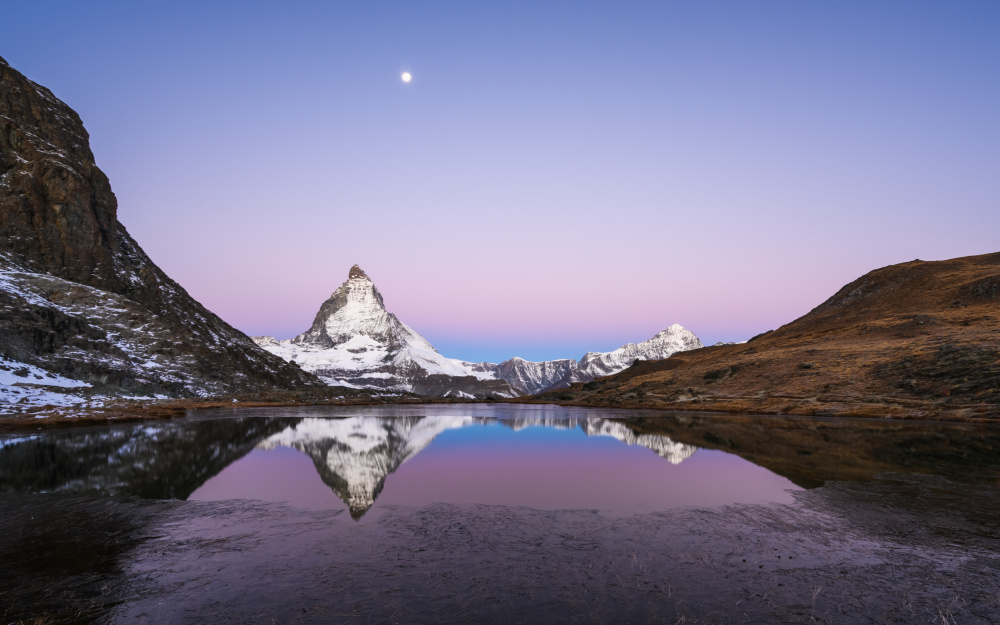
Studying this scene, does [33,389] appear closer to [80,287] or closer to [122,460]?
[80,287]

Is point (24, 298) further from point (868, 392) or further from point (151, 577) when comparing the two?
point (868, 392)

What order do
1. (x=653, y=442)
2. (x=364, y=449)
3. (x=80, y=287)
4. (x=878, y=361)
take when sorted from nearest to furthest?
(x=364, y=449)
(x=653, y=442)
(x=878, y=361)
(x=80, y=287)

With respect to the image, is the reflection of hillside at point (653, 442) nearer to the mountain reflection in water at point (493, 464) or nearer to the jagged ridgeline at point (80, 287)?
the mountain reflection in water at point (493, 464)

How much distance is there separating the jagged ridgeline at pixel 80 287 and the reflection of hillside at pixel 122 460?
206ft

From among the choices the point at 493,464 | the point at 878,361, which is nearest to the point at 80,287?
the point at 493,464

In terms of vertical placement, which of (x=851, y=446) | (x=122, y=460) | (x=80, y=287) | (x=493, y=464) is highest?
(x=80, y=287)

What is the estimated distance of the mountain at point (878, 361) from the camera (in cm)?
5797

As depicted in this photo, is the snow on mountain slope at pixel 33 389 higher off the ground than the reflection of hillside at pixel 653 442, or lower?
higher

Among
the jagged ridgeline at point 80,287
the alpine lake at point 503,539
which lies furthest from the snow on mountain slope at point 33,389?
the alpine lake at point 503,539

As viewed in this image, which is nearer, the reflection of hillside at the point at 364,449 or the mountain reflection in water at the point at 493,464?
the mountain reflection in water at the point at 493,464

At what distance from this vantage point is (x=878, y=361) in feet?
237

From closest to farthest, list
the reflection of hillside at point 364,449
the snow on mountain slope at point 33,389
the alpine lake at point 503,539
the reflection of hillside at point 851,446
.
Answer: the alpine lake at point 503,539
the reflection of hillside at point 364,449
the reflection of hillside at point 851,446
the snow on mountain slope at point 33,389

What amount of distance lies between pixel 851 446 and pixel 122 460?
145 feet

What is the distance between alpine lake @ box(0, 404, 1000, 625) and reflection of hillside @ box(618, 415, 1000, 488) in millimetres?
335
